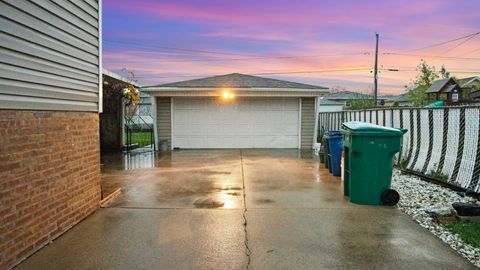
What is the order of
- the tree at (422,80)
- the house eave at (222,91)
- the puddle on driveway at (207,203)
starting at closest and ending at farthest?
1. the puddle on driveway at (207,203)
2. the house eave at (222,91)
3. the tree at (422,80)

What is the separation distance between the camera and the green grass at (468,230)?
4.24 metres

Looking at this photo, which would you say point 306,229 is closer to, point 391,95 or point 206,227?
point 206,227

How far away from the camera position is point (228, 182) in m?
7.94

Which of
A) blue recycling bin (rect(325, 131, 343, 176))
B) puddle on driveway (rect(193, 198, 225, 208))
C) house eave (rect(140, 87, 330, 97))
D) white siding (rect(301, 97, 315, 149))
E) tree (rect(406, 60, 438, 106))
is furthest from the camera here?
tree (rect(406, 60, 438, 106))

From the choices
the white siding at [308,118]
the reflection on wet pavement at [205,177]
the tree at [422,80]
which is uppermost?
the tree at [422,80]

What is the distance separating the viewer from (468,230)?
461 centimetres

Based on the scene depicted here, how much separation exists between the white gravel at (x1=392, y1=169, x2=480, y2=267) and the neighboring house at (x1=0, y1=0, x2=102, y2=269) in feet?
15.6

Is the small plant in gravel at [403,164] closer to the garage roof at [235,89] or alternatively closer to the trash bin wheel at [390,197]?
the trash bin wheel at [390,197]

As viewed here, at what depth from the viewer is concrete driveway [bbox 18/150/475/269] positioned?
3689 mm

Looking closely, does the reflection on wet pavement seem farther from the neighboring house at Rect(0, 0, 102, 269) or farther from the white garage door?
the white garage door

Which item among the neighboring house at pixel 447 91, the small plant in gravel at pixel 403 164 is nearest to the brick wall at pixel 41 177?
the small plant in gravel at pixel 403 164

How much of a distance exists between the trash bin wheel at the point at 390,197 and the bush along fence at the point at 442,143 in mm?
1649

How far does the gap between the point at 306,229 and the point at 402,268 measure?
138 centimetres

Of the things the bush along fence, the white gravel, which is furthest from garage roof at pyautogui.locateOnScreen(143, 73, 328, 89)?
the white gravel
